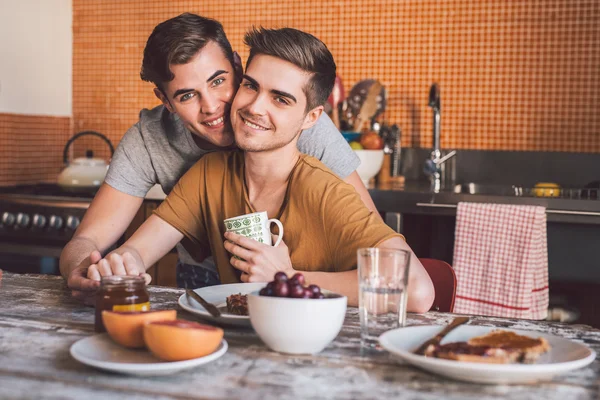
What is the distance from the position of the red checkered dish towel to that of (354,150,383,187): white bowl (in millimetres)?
480

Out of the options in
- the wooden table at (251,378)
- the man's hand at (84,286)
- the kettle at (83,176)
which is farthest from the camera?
the kettle at (83,176)

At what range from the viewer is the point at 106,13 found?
3.79 metres

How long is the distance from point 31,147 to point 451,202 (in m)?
2.08

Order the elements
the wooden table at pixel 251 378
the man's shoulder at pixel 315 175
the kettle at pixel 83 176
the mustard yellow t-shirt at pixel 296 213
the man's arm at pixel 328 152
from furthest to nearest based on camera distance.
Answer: the kettle at pixel 83 176 → the man's arm at pixel 328 152 → the man's shoulder at pixel 315 175 → the mustard yellow t-shirt at pixel 296 213 → the wooden table at pixel 251 378

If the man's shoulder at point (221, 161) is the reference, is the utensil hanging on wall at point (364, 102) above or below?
above

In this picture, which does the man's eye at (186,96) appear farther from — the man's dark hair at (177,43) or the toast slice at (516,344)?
the toast slice at (516,344)

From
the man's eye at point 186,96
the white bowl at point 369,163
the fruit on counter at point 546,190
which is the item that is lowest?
the fruit on counter at point 546,190

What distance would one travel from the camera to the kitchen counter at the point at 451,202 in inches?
99.0

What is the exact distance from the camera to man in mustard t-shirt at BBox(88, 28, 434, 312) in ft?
5.04

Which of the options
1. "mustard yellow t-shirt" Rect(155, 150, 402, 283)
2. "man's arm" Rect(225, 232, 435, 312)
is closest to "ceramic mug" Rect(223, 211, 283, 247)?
"man's arm" Rect(225, 232, 435, 312)

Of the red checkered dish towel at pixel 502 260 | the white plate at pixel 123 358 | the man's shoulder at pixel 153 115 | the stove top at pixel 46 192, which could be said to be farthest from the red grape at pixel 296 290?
the stove top at pixel 46 192

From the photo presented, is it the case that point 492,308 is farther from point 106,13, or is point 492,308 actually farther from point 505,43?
point 106,13

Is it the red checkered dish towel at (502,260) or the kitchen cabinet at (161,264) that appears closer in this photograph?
the red checkered dish towel at (502,260)

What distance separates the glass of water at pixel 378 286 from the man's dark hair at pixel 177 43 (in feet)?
3.10
